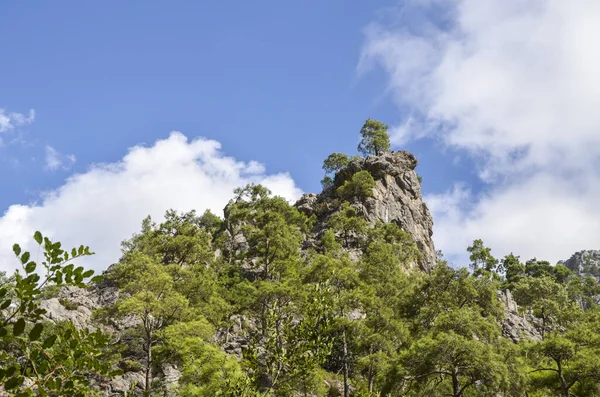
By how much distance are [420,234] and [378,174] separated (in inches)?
462

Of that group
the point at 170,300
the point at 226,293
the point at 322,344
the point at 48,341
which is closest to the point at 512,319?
the point at 226,293

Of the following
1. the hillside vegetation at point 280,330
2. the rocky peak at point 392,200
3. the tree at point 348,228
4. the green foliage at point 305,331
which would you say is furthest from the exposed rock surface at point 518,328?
the tree at point 348,228

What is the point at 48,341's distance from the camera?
8.46 feet

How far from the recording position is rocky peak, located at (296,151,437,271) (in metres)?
63.2

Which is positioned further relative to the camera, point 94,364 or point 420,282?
point 420,282

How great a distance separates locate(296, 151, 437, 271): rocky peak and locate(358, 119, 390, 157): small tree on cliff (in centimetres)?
322

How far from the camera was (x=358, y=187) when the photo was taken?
63094 mm

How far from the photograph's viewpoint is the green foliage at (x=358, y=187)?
62656 mm

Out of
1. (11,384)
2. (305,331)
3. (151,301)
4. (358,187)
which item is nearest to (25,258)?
(11,384)

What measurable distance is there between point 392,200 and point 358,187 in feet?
24.4

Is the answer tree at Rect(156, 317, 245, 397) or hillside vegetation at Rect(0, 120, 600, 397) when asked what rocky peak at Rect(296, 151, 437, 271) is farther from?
tree at Rect(156, 317, 245, 397)

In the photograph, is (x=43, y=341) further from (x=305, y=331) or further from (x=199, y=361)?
(x=199, y=361)

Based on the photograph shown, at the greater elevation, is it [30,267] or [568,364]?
[568,364]

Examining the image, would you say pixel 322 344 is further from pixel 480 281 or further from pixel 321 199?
pixel 321 199
